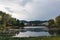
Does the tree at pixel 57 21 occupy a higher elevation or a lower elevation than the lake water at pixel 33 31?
higher

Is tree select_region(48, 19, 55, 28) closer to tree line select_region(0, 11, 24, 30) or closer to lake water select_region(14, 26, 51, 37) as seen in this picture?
lake water select_region(14, 26, 51, 37)

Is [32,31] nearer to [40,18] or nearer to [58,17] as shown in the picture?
[40,18]

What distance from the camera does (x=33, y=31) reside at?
2.38 meters

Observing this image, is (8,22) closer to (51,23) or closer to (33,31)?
(33,31)

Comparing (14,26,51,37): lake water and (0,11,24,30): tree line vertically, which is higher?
(0,11,24,30): tree line

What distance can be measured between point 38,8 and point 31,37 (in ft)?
1.35

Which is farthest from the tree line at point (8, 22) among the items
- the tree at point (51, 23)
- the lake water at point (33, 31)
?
the tree at point (51, 23)

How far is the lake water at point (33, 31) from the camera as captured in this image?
2.36m

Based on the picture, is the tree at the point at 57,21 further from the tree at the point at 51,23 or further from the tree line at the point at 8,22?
the tree line at the point at 8,22

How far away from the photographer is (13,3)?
2.41 metres

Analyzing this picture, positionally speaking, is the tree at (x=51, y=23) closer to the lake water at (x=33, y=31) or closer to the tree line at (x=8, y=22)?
the lake water at (x=33, y=31)

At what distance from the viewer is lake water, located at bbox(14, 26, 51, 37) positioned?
2363mm

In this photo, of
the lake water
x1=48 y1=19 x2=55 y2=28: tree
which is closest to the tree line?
the lake water

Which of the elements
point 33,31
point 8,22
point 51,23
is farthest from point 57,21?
point 8,22
